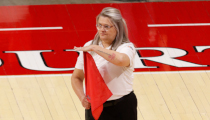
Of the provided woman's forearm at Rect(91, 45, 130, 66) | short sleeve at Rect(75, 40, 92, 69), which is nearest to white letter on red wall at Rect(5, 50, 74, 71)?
short sleeve at Rect(75, 40, 92, 69)

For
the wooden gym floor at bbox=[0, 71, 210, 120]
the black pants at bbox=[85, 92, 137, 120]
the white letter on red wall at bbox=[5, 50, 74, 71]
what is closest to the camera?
the black pants at bbox=[85, 92, 137, 120]

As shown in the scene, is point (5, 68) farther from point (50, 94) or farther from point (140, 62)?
point (140, 62)

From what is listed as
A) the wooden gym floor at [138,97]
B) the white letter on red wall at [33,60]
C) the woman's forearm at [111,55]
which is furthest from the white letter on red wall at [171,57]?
the woman's forearm at [111,55]

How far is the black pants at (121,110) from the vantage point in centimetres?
239

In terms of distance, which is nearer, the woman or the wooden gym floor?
the woman

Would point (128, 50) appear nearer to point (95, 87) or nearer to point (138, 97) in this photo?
point (95, 87)

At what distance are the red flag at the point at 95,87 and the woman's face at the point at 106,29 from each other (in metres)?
0.17

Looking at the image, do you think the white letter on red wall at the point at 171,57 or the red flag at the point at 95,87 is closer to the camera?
the red flag at the point at 95,87

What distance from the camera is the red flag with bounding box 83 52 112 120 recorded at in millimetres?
2299

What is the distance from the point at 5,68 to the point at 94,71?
2.78m

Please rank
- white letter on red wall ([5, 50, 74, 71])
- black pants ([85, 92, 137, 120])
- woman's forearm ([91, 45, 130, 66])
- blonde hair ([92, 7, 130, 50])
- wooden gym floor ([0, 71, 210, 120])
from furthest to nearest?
white letter on red wall ([5, 50, 74, 71]) → wooden gym floor ([0, 71, 210, 120]) → black pants ([85, 92, 137, 120]) → blonde hair ([92, 7, 130, 50]) → woman's forearm ([91, 45, 130, 66])

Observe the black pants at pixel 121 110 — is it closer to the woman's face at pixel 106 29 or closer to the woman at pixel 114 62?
the woman at pixel 114 62

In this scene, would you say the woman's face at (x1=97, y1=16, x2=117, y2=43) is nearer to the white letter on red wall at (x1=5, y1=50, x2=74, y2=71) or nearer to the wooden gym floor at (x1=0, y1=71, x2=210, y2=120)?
the wooden gym floor at (x1=0, y1=71, x2=210, y2=120)

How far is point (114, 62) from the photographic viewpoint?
216cm
